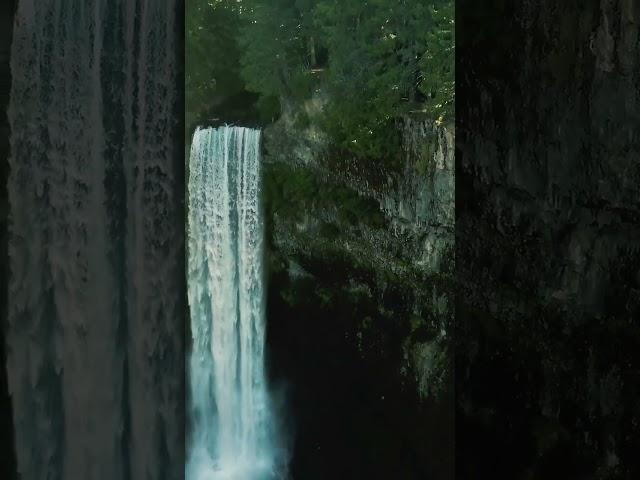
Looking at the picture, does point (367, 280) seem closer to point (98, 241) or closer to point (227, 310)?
point (227, 310)

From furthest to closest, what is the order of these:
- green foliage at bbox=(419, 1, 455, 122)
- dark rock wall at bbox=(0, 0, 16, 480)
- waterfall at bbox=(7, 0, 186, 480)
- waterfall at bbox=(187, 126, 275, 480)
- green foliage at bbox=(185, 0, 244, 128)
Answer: green foliage at bbox=(185, 0, 244, 128), waterfall at bbox=(187, 126, 275, 480), green foliage at bbox=(419, 1, 455, 122), waterfall at bbox=(7, 0, 186, 480), dark rock wall at bbox=(0, 0, 16, 480)

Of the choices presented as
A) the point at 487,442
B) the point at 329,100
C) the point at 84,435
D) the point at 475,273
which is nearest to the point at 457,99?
the point at 475,273

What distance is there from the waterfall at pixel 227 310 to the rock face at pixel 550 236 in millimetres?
8470

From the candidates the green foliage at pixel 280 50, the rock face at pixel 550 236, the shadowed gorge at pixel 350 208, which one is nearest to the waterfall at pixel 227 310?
the shadowed gorge at pixel 350 208

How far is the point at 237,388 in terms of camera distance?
9570 millimetres

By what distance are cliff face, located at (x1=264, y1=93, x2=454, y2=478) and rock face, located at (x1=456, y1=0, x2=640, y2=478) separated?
22.6 feet

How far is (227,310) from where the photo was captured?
376 inches

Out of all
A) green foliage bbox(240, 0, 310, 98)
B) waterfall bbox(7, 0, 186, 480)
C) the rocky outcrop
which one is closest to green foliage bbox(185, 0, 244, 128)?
green foliage bbox(240, 0, 310, 98)

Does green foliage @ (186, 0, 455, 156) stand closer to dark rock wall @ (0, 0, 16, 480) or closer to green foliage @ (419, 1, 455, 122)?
green foliage @ (419, 1, 455, 122)

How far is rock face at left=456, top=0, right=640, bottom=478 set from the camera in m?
0.83

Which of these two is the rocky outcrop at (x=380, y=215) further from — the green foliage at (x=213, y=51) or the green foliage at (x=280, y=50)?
the green foliage at (x=213, y=51)

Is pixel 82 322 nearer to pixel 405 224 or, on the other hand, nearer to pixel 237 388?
pixel 405 224

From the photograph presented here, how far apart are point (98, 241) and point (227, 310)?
8.40m

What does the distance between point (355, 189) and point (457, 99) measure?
7.82 meters
